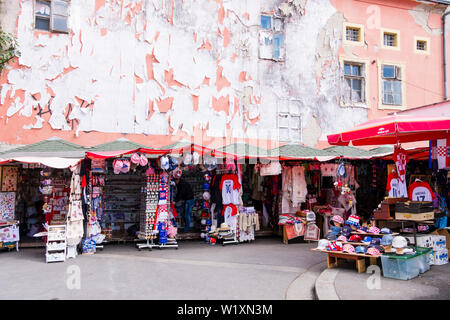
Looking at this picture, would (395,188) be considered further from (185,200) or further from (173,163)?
(185,200)

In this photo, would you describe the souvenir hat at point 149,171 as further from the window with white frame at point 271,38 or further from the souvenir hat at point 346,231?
the window with white frame at point 271,38

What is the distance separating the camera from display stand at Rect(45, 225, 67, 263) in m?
7.70

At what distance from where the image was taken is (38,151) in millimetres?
9125

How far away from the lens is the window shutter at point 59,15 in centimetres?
1084

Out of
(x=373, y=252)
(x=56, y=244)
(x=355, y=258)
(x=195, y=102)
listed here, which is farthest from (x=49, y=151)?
(x=373, y=252)

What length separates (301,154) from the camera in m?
10.3

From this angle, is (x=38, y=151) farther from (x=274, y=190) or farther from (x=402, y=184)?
(x=402, y=184)

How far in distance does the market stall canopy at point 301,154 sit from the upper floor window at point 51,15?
7322mm

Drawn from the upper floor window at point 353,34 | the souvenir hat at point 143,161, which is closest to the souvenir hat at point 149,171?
the souvenir hat at point 143,161

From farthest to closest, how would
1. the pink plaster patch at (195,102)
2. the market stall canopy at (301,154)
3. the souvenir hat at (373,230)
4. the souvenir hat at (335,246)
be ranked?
the pink plaster patch at (195,102) < the market stall canopy at (301,154) < the souvenir hat at (373,230) < the souvenir hat at (335,246)

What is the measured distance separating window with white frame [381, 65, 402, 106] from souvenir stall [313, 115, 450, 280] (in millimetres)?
6781

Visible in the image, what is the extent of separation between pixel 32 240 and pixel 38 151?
8.55ft

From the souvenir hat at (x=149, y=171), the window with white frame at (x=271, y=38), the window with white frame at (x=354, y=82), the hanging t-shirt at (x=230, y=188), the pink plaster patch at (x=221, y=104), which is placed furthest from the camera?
the window with white frame at (x=354, y=82)

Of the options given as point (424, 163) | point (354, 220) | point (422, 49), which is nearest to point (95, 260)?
point (354, 220)
